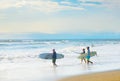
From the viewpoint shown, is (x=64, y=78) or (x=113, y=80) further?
(x=64, y=78)

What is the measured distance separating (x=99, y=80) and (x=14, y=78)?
444 centimetres

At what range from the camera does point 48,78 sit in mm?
15062

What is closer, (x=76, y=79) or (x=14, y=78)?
(x=76, y=79)

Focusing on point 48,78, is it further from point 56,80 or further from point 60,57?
point 60,57

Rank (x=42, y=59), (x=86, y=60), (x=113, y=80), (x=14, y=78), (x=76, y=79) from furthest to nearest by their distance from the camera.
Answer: (x=42, y=59), (x=86, y=60), (x=14, y=78), (x=76, y=79), (x=113, y=80)

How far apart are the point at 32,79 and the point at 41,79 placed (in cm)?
43

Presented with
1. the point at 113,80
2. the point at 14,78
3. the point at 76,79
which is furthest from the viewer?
the point at 14,78

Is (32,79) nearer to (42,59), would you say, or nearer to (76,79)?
(76,79)

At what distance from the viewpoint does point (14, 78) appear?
15.3 meters

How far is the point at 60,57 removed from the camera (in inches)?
1092

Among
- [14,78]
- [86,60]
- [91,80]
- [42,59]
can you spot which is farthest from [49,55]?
[91,80]

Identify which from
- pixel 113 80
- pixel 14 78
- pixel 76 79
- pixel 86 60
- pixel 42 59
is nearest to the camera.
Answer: pixel 113 80

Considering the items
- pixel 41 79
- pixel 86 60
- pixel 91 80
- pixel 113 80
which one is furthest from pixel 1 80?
pixel 86 60

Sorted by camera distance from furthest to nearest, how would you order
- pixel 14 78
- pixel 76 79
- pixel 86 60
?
pixel 86 60 → pixel 14 78 → pixel 76 79
